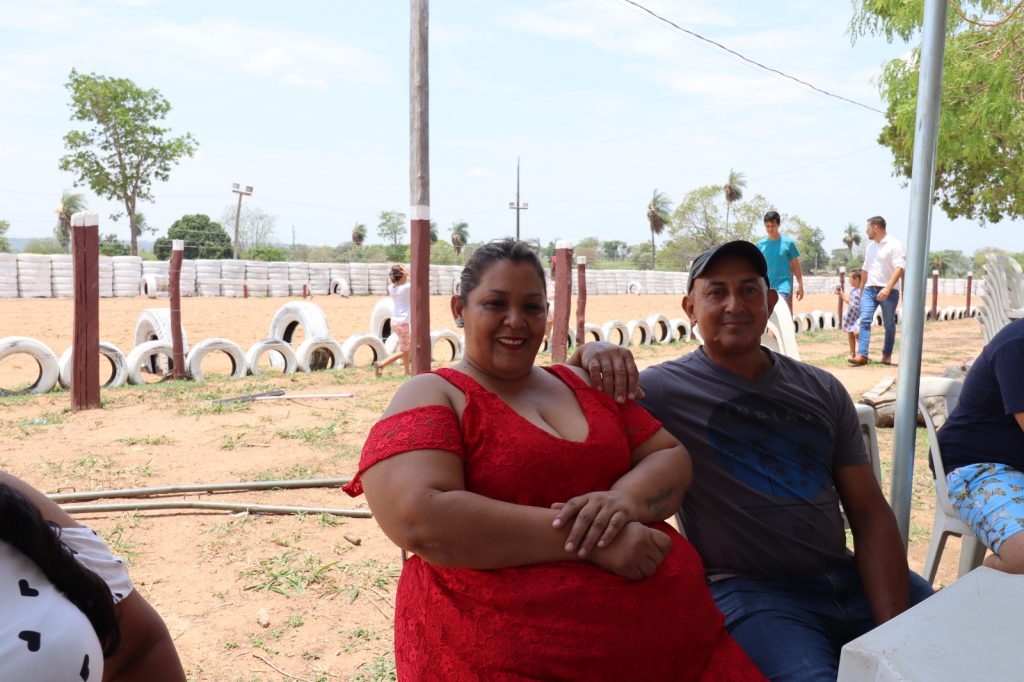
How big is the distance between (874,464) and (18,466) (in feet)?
18.6

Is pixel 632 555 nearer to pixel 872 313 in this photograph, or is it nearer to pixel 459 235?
pixel 872 313

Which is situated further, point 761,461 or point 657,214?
point 657,214

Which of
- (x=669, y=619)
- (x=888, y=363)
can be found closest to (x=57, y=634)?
(x=669, y=619)

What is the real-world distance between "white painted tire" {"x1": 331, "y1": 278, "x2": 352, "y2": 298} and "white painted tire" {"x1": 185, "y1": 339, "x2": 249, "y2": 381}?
73.6 ft

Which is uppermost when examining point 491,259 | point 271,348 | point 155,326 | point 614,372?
point 491,259

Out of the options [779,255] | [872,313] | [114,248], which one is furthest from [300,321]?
[114,248]

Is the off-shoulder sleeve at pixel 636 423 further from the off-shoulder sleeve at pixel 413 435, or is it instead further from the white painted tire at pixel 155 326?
the white painted tire at pixel 155 326

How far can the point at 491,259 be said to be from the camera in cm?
202

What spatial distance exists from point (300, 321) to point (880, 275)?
896 cm

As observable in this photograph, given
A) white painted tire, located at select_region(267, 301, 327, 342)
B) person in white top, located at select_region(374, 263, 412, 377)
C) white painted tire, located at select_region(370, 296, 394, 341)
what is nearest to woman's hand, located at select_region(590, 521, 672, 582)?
person in white top, located at select_region(374, 263, 412, 377)

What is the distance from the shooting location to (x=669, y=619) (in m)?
1.69

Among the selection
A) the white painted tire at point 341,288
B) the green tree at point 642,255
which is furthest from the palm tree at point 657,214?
the white painted tire at point 341,288

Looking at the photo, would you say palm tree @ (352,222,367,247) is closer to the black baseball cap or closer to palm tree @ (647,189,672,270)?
palm tree @ (647,189,672,270)

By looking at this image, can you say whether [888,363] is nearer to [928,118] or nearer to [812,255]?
[928,118]
